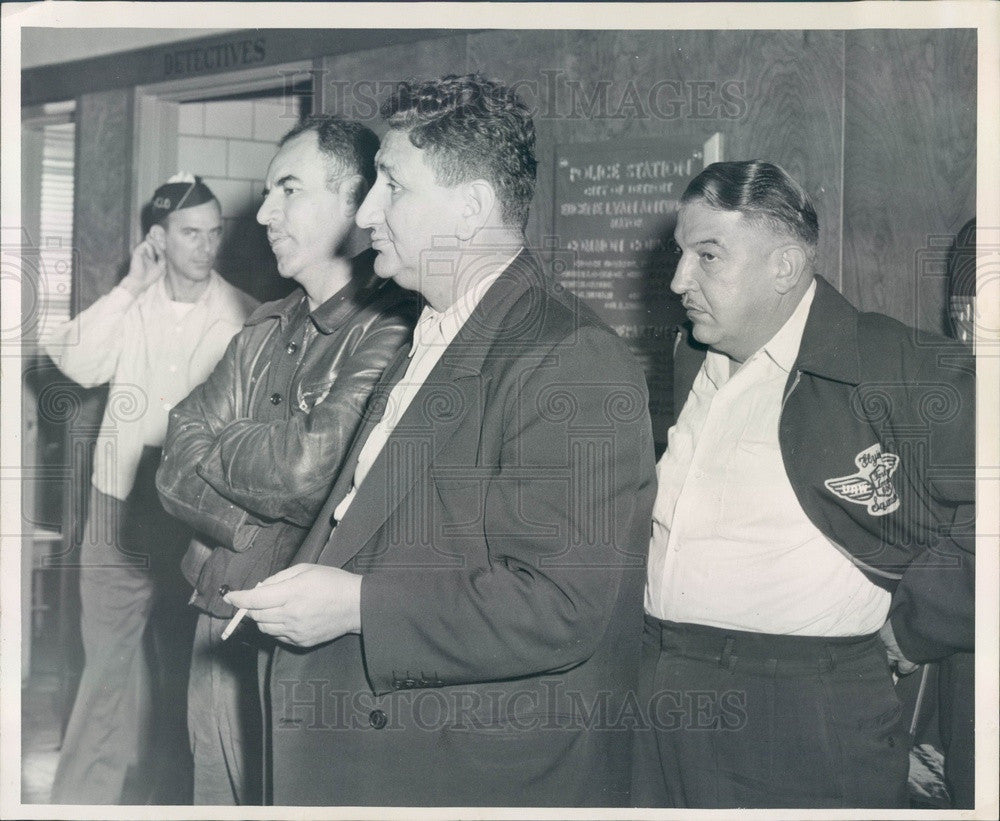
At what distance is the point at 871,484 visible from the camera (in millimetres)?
2334

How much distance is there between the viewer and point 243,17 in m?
2.58

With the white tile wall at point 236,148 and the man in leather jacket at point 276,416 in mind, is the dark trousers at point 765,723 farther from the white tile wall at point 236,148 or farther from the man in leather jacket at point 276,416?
the white tile wall at point 236,148

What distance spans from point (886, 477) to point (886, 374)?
0.75 ft

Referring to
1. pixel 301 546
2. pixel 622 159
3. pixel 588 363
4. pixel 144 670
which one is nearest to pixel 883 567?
pixel 588 363

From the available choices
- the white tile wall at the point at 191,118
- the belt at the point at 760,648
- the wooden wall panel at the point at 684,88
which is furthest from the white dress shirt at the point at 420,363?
the white tile wall at the point at 191,118

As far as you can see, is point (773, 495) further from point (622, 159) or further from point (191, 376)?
point (191, 376)

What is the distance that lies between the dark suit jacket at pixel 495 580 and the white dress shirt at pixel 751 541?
0.25 ft

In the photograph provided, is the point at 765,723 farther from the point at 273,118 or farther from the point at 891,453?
the point at 273,118

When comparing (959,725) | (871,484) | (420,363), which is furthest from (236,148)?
(959,725)

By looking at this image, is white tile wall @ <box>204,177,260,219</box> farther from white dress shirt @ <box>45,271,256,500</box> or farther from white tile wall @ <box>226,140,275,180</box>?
white dress shirt @ <box>45,271,256,500</box>

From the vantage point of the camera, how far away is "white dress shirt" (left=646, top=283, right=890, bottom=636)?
7.54 ft

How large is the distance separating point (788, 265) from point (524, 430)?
0.71 meters

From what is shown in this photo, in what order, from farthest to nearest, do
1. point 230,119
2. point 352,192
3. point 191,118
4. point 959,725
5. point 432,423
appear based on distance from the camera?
point 191,118
point 230,119
point 352,192
point 959,725
point 432,423

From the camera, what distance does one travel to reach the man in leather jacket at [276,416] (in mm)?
2400
